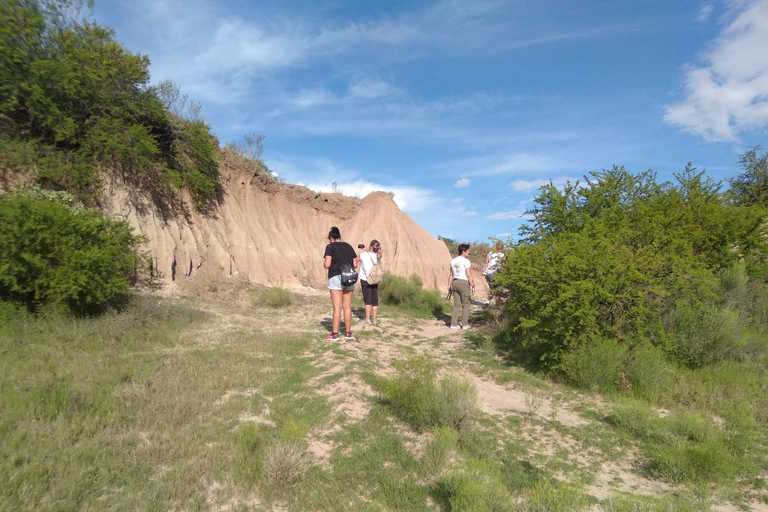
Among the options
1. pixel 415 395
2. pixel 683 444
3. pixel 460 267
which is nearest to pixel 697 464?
pixel 683 444

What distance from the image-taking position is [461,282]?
1046 cm

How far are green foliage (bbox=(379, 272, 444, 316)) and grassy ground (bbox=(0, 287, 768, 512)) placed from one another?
313 inches

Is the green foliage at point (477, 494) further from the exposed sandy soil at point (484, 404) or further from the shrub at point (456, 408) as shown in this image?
the shrub at point (456, 408)

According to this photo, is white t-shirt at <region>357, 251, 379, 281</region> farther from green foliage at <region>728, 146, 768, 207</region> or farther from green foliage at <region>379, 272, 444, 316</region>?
green foliage at <region>728, 146, 768, 207</region>

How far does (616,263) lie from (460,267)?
419cm

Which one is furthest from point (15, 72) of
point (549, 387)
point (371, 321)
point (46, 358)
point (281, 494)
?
point (549, 387)

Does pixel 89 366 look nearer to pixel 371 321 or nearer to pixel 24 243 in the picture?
pixel 24 243

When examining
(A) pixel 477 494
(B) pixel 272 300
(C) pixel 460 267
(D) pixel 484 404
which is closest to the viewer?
(A) pixel 477 494

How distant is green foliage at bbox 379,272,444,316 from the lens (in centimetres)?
1538

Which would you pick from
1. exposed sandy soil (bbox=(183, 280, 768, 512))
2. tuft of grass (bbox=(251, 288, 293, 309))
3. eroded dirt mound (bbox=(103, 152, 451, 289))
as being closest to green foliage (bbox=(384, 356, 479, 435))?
exposed sandy soil (bbox=(183, 280, 768, 512))

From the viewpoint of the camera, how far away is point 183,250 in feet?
49.9

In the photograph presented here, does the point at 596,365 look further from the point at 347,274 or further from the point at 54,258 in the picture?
the point at 54,258

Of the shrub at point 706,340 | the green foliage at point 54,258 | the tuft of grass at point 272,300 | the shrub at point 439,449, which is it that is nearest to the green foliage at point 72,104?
the green foliage at point 54,258

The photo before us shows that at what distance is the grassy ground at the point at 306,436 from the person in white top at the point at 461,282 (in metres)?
3.37
